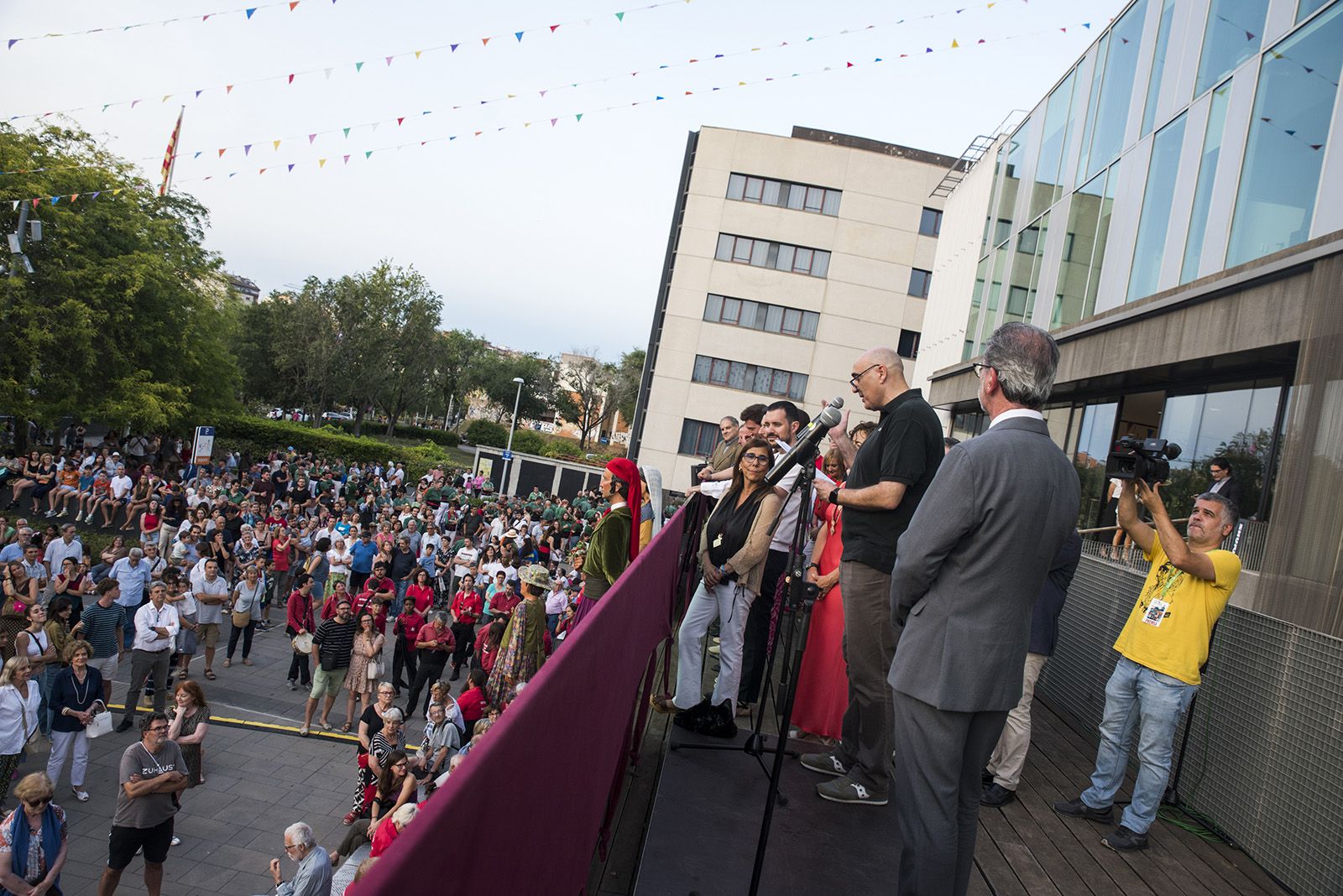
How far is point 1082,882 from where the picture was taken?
11.6ft

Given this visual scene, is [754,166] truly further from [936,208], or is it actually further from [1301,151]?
[1301,151]

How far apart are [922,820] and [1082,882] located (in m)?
1.57

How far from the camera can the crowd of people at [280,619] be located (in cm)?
800

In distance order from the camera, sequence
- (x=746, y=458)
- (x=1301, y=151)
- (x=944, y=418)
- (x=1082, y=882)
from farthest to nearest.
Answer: (x=944, y=418), (x=1301, y=151), (x=746, y=458), (x=1082, y=882)

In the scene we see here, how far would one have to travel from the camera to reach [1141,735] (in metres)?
4.05

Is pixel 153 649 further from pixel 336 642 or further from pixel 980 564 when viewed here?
pixel 980 564

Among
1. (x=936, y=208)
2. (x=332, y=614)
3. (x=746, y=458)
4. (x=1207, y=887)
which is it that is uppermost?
(x=936, y=208)

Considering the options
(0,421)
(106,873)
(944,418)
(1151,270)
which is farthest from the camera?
(0,421)

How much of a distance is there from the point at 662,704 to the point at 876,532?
1997 mm

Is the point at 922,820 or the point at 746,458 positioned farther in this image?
the point at 746,458

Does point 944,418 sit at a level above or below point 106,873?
above

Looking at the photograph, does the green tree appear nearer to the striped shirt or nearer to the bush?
the striped shirt

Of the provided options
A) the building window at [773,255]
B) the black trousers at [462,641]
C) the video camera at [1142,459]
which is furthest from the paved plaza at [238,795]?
the building window at [773,255]

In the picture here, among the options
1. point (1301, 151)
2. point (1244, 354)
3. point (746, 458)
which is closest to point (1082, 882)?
point (746, 458)
